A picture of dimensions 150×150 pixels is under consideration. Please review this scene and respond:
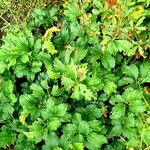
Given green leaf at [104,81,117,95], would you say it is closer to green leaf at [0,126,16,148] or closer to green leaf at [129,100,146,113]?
green leaf at [129,100,146,113]

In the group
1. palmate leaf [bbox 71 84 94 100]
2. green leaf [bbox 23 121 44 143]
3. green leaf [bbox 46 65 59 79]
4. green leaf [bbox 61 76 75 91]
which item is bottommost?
green leaf [bbox 23 121 44 143]

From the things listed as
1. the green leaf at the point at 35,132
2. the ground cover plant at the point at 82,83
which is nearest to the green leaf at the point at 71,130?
the ground cover plant at the point at 82,83

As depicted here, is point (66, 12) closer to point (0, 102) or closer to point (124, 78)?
point (124, 78)

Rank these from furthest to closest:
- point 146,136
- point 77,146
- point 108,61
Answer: point 108,61
point 146,136
point 77,146

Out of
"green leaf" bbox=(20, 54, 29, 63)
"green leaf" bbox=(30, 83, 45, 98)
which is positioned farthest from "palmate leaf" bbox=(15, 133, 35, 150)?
"green leaf" bbox=(20, 54, 29, 63)

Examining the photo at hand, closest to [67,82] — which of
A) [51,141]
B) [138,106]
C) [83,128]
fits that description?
[83,128]

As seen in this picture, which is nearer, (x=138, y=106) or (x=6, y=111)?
(x=138, y=106)

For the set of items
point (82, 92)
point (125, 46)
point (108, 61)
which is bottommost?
point (82, 92)

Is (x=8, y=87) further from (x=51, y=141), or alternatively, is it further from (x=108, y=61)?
(x=108, y=61)
